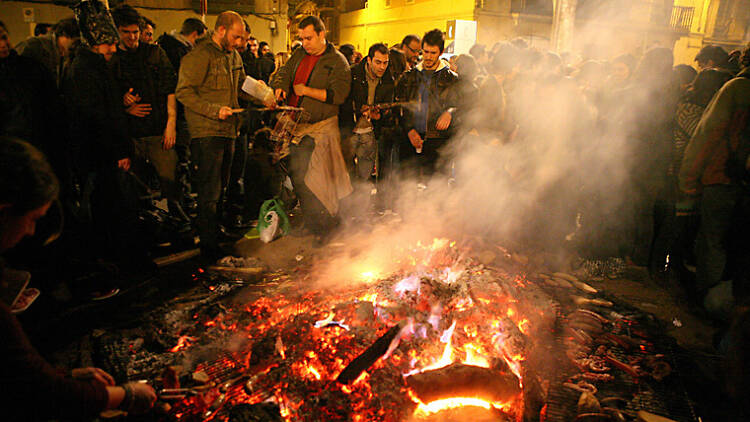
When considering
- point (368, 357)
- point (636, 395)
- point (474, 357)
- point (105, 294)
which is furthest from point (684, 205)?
point (105, 294)

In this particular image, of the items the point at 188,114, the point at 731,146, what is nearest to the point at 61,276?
the point at 188,114

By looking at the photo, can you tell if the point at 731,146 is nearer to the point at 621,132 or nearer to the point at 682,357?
the point at 621,132

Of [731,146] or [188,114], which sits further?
[188,114]

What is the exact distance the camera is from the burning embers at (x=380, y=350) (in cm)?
334

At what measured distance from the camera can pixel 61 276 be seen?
4.98m

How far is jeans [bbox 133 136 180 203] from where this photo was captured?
21.0 ft

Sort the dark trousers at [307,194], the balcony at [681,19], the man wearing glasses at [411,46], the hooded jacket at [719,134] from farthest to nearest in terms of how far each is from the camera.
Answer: the balcony at [681,19]
the man wearing glasses at [411,46]
the dark trousers at [307,194]
the hooded jacket at [719,134]

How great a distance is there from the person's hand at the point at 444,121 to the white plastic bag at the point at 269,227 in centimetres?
303

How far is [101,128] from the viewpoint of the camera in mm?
→ 5242

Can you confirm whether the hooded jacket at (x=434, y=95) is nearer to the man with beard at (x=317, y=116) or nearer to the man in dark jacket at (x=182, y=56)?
the man with beard at (x=317, y=116)

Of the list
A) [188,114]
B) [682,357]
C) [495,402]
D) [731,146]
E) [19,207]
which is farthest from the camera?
[188,114]

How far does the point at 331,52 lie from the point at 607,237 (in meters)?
4.95

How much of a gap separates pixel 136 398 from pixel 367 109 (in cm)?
567

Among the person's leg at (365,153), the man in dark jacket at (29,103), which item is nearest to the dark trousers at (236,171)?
the person's leg at (365,153)
